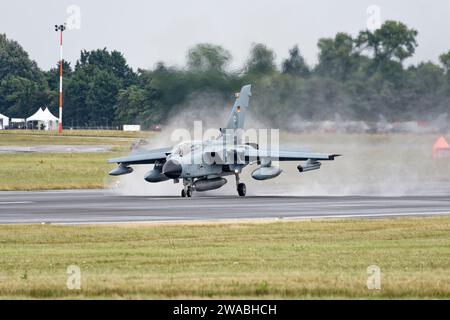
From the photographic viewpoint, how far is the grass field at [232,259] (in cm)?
1795

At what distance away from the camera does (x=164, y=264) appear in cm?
2181

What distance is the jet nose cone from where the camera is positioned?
143 ft

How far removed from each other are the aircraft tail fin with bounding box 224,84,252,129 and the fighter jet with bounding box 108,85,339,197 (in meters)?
0.33

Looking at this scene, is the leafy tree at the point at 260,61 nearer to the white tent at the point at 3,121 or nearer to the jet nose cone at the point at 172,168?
the jet nose cone at the point at 172,168

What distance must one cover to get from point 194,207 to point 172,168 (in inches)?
192

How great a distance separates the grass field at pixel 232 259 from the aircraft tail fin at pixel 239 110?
56.6 ft

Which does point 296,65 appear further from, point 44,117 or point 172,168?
point 44,117

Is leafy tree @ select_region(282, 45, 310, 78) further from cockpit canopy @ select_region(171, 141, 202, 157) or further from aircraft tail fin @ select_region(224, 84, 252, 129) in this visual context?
cockpit canopy @ select_region(171, 141, 202, 157)

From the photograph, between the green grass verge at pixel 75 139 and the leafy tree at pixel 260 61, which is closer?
the leafy tree at pixel 260 61

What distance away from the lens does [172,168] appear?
43625 mm

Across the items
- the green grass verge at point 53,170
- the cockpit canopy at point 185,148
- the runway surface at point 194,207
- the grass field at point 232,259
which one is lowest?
the grass field at point 232,259

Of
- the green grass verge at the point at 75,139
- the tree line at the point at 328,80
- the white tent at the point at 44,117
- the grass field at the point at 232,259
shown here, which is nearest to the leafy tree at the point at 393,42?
the tree line at the point at 328,80

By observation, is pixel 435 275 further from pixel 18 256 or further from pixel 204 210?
pixel 204 210
